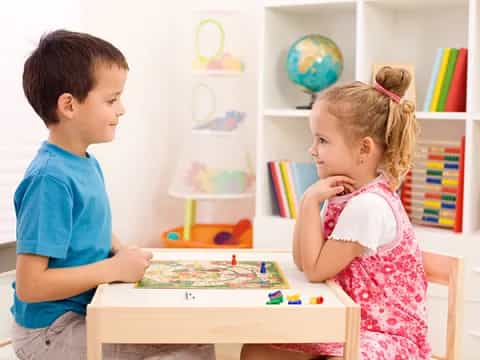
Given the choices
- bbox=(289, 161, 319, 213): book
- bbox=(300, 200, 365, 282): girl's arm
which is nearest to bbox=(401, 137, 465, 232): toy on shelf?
bbox=(289, 161, 319, 213): book

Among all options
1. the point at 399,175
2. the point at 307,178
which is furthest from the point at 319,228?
the point at 307,178

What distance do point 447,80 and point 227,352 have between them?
1267 mm

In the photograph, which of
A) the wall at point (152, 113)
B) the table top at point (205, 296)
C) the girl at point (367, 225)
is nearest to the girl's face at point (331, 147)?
the girl at point (367, 225)

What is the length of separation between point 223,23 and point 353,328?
1.98 m

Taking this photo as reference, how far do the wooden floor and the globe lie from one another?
1.04 meters

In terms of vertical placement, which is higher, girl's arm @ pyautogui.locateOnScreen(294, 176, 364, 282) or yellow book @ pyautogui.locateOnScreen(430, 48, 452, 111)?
yellow book @ pyautogui.locateOnScreen(430, 48, 452, 111)

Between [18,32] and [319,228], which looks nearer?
[319,228]

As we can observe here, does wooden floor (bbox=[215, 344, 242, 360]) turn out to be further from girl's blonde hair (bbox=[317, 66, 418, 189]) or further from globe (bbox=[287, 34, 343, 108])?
girl's blonde hair (bbox=[317, 66, 418, 189])

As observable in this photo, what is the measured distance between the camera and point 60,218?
1.43 meters

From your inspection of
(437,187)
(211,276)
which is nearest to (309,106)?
(437,187)

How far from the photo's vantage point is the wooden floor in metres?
2.71

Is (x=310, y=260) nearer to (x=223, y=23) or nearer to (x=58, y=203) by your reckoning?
(x=58, y=203)

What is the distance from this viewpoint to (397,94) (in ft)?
5.41

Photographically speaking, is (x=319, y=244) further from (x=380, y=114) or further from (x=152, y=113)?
(x=152, y=113)
